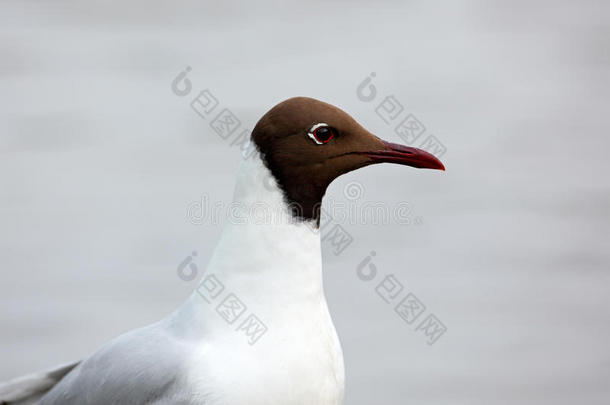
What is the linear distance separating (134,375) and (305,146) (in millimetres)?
669

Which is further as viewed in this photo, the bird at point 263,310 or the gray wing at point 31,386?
the gray wing at point 31,386

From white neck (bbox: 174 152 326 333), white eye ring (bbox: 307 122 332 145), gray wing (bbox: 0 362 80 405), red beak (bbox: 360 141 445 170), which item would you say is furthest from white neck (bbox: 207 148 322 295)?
gray wing (bbox: 0 362 80 405)

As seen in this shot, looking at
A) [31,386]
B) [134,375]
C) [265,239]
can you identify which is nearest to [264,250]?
[265,239]

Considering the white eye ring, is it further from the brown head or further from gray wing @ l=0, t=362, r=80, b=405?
gray wing @ l=0, t=362, r=80, b=405

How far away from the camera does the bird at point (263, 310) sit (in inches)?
88.1

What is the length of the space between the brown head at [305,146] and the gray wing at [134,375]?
17.7 inches

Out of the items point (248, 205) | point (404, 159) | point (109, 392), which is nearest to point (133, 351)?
point (109, 392)

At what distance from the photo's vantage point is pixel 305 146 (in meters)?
2.28

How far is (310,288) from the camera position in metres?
2.32

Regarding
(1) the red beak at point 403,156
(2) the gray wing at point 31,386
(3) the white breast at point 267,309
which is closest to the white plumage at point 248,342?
(3) the white breast at point 267,309

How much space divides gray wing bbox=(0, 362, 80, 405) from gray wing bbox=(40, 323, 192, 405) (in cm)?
8

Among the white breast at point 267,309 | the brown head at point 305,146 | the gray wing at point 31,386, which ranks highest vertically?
the gray wing at point 31,386

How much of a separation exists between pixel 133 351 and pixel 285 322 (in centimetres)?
37

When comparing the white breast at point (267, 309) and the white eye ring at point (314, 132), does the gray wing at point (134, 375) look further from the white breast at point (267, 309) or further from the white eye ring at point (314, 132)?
the white eye ring at point (314, 132)
